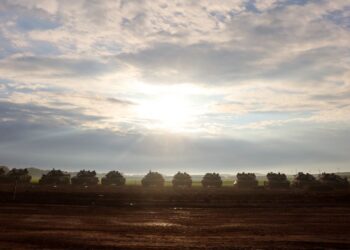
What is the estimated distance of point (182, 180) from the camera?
67562 mm

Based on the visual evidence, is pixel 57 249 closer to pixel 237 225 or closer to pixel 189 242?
pixel 189 242

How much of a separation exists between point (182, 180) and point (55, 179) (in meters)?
21.2

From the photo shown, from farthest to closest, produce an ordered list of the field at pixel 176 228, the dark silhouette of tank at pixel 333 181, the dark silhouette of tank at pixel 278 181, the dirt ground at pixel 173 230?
the dark silhouette of tank at pixel 278 181 → the dark silhouette of tank at pixel 333 181 → the field at pixel 176 228 → the dirt ground at pixel 173 230

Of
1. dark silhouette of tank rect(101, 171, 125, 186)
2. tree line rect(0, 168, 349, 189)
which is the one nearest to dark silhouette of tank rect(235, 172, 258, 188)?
tree line rect(0, 168, 349, 189)

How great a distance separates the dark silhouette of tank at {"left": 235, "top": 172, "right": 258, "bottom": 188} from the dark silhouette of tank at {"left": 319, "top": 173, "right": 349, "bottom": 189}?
34.5 ft

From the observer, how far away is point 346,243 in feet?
52.6

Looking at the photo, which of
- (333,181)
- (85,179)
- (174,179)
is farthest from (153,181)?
(333,181)

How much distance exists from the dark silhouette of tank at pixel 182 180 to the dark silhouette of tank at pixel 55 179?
18.2 meters

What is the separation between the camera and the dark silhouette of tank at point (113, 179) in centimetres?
6875

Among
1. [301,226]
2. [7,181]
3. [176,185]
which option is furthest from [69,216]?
[7,181]

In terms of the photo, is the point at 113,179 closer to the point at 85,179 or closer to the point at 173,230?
the point at 85,179

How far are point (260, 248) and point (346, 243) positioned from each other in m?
3.80

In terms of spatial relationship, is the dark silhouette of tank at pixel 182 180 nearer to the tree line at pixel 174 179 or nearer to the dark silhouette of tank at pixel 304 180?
the tree line at pixel 174 179

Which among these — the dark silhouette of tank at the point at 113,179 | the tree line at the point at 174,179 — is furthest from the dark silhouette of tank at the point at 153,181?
the dark silhouette of tank at the point at 113,179
